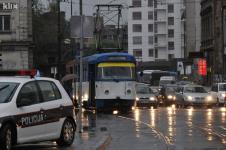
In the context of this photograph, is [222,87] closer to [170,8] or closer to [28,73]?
[28,73]

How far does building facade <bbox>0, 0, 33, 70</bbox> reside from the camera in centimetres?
6869

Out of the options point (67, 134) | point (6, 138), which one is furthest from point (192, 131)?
point (6, 138)

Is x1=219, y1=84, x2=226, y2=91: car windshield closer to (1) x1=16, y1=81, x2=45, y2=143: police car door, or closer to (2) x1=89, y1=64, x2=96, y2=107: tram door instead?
(2) x1=89, y1=64, x2=96, y2=107: tram door

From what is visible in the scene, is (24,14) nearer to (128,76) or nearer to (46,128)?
(128,76)

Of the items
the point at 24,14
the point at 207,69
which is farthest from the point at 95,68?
the point at 207,69

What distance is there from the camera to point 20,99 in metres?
14.8

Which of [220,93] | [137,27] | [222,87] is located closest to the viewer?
[220,93]

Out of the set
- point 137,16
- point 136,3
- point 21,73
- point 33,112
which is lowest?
point 33,112

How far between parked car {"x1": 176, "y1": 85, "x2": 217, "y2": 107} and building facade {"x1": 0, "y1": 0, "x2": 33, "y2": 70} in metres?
25.9

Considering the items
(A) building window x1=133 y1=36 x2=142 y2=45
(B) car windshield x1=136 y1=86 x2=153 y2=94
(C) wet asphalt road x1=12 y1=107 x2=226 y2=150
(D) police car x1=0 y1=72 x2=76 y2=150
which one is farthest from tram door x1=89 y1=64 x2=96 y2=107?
(A) building window x1=133 y1=36 x2=142 y2=45

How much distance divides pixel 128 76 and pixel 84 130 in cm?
1488

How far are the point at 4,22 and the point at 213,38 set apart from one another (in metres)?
25.6

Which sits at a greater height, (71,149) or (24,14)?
(24,14)

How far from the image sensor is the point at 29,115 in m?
15.0
